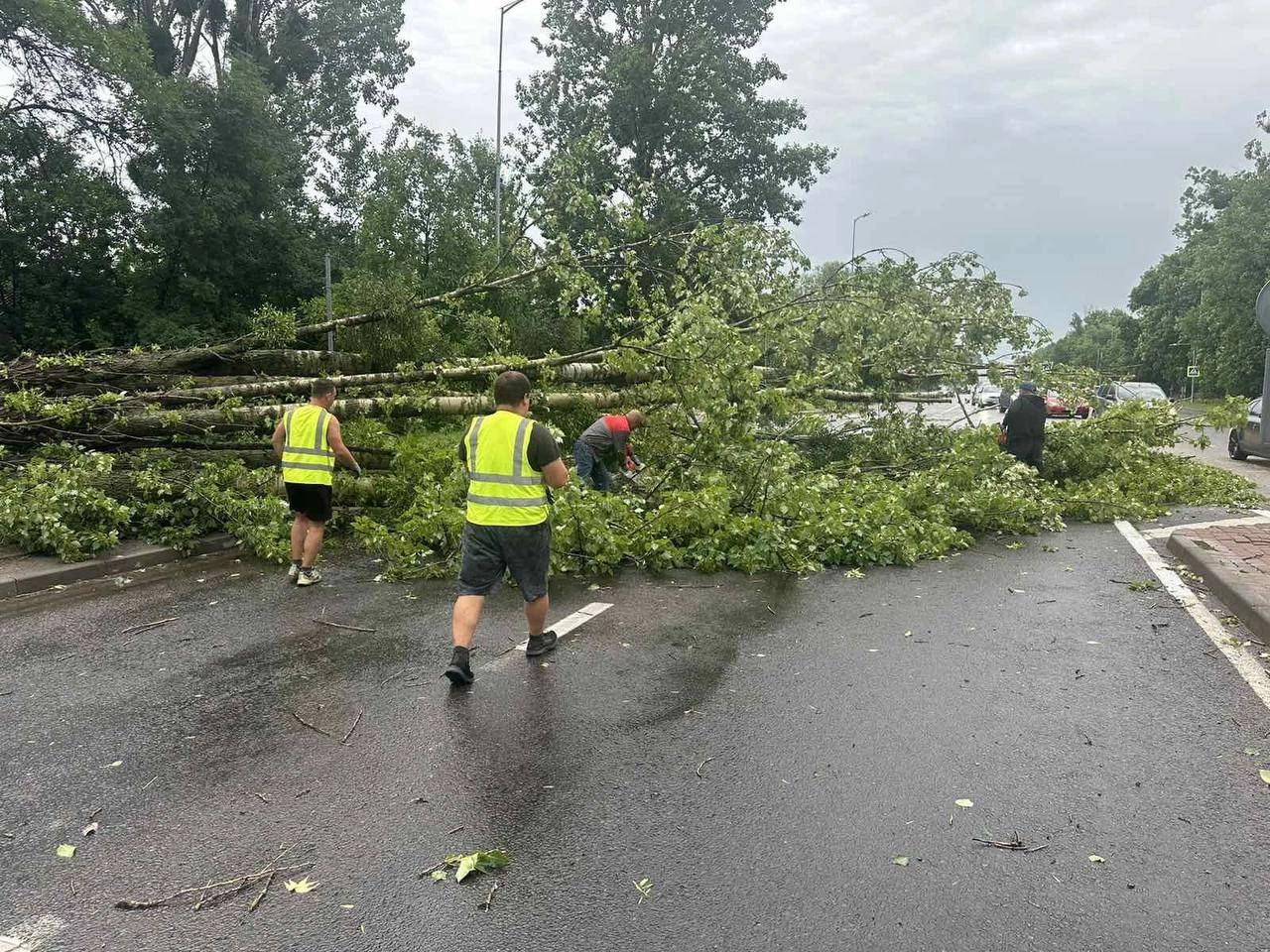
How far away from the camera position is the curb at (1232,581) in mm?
5547

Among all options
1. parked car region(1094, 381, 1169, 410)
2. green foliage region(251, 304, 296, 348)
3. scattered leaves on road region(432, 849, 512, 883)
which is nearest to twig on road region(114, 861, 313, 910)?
scattered leaves on road region(432, 849, 512, 883)

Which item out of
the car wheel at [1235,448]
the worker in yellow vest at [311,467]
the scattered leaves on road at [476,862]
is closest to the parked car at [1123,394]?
the car wheel at [1235,448]

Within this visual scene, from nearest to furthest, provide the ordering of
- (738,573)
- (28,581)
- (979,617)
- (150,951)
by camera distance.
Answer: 1. (150,951)
2. (979,617)
3. (28,581)
4. (738,573)

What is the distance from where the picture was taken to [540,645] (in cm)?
508

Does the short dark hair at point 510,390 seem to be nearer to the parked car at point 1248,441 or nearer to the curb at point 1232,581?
the curb at point 1232,581

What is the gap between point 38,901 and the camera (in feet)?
8.85

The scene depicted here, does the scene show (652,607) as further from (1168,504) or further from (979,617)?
(1168,504)

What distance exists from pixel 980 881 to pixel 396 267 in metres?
17.0

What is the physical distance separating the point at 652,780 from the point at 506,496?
1854mm

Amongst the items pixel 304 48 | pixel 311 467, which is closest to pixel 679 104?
pixel 304 48

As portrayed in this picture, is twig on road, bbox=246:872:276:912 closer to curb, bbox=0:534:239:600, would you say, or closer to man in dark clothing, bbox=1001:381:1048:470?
curb, bbox=0:534:239:600

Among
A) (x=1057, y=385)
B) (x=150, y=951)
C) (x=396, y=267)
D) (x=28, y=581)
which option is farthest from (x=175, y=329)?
(x=150, y=951)

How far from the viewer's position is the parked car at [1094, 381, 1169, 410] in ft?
41.2

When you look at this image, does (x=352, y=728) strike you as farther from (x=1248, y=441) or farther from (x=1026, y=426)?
(x=1248, y=441)
